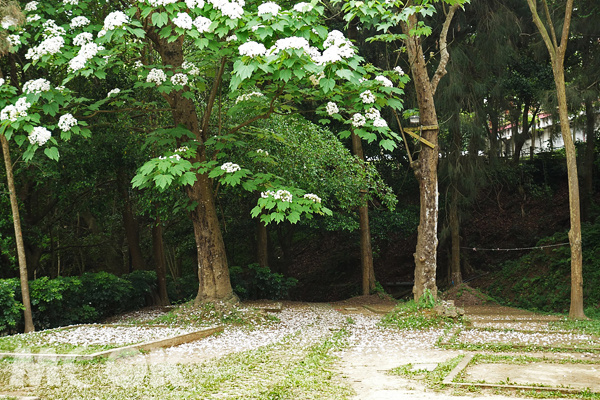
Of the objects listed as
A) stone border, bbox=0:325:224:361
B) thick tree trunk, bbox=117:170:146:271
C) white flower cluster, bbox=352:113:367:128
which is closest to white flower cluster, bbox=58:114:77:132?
stone border, bbox=0:325:224:361

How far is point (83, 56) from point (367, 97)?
11.0 feet

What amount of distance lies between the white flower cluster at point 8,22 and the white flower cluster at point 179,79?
7.07 ft

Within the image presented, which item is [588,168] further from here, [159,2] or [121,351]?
[121,351]

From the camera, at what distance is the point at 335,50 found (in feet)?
17.6

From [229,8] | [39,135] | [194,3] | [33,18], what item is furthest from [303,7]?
[33,18]

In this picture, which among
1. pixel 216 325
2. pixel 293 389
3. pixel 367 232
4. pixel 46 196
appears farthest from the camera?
pixel 367 232

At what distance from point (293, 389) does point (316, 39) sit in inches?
147

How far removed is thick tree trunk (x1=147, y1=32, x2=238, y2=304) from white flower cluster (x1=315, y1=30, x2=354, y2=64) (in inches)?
151

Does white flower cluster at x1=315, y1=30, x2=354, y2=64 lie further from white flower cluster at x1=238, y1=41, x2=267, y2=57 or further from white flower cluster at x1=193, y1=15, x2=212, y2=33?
white flower cluster at x1=193, y1=15, x2=212, y2=33

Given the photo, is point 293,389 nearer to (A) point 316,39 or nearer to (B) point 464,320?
(A) point 316,39

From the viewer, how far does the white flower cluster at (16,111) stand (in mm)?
6031

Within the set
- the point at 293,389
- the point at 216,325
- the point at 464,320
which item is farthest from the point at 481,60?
the point at 293,389

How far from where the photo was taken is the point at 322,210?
22.3 feet

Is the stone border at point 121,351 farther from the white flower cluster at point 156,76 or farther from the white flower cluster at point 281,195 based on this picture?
the white flower cluster at point 156,76
